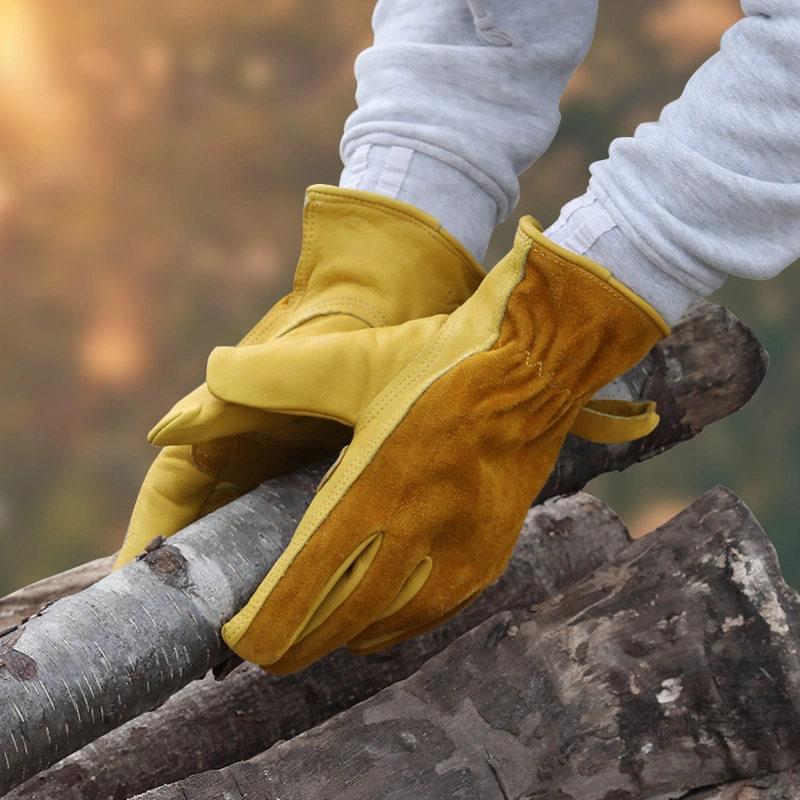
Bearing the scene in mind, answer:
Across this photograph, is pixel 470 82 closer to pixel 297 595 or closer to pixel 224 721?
pixel 297 595

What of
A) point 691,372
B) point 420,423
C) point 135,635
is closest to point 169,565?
point 135,635

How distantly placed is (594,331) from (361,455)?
0.29 metres

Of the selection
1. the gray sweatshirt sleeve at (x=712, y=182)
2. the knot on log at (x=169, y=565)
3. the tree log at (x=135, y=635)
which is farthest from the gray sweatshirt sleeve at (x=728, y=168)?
the knot on log at (x=169, y=565)

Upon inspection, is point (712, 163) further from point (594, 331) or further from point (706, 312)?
point (706, 312)

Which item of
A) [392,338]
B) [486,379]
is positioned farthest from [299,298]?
[486,379]

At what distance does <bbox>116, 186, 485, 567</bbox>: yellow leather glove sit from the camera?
46.8 inches

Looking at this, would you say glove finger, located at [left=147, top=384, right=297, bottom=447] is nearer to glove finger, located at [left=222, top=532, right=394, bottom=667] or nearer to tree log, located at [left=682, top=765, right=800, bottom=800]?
glove finger, located at [left=222, top=532, right=394, bottom=667]

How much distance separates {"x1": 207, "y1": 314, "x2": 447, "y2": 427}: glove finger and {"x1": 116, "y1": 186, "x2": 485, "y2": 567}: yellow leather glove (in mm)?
97

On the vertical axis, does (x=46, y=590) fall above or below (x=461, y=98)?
below

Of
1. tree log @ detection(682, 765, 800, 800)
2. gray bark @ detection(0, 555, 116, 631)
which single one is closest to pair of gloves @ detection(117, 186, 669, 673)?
tree log @ detection(682, 765, 800, 800)

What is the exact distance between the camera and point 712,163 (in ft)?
3.19

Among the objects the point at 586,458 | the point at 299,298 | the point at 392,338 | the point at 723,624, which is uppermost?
the point at 299,298

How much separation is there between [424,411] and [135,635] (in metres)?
0.41

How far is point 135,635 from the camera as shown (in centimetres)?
101
